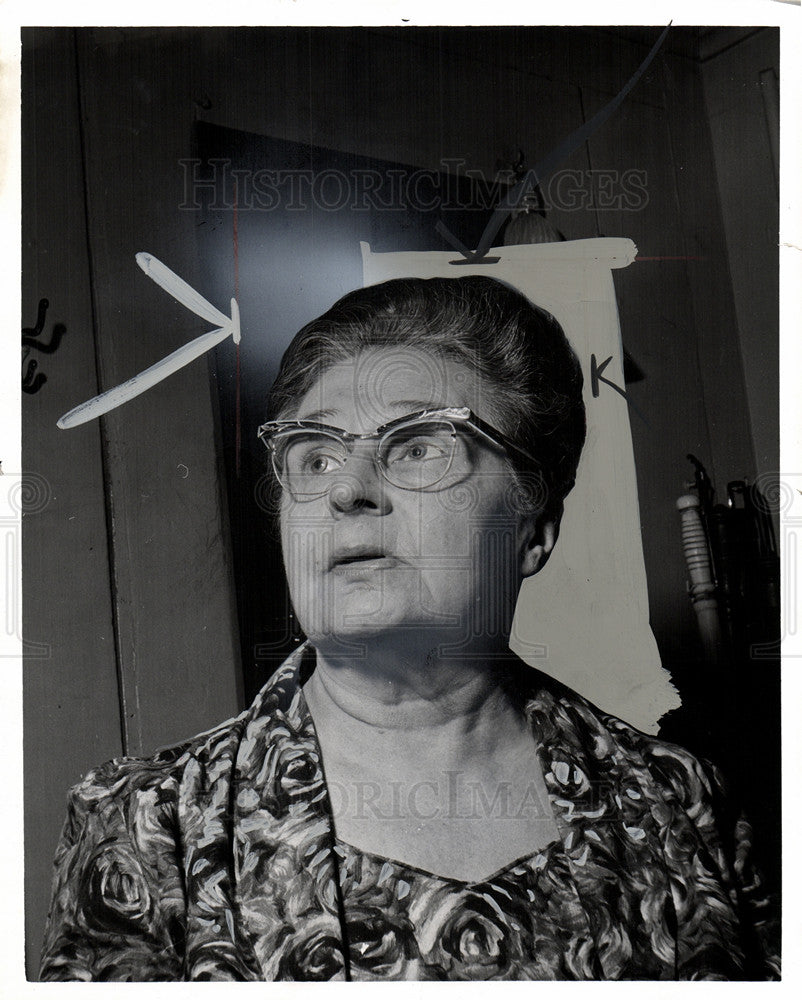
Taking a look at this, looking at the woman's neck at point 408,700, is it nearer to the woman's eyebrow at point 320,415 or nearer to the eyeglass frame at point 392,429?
the eyeglass frame at point 392,429

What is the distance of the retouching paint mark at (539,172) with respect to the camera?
1736 millimetres

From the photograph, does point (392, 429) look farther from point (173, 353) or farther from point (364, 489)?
point (173, 353)

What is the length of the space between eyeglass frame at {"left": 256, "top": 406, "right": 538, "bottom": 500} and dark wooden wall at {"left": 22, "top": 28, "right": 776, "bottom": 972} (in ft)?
0.38

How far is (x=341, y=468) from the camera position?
5.40 ft

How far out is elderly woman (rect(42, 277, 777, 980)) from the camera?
1.58 meters

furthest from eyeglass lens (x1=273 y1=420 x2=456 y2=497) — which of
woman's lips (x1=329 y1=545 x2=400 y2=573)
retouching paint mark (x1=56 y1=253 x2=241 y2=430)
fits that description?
retouching paint mark (x1=56 y1=253 x2=241 y2=430)

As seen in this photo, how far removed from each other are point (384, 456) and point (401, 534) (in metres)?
0.15

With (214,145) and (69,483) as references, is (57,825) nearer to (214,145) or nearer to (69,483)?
(69,483)

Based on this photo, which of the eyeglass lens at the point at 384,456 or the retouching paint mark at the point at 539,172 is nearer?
the eyeglass lens at the point at 384,456

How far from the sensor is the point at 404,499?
164 centimetres

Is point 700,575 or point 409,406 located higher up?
point 409,406

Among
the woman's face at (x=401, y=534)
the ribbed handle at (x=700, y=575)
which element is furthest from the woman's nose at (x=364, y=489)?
the ribbed handle at (x=700, y=575)

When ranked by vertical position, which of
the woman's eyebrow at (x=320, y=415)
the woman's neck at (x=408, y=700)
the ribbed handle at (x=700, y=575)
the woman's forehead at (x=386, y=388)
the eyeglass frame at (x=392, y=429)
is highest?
the woman's forehead at (x=386, y=388)

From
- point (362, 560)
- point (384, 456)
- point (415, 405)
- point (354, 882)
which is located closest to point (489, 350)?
point (415, 405)
